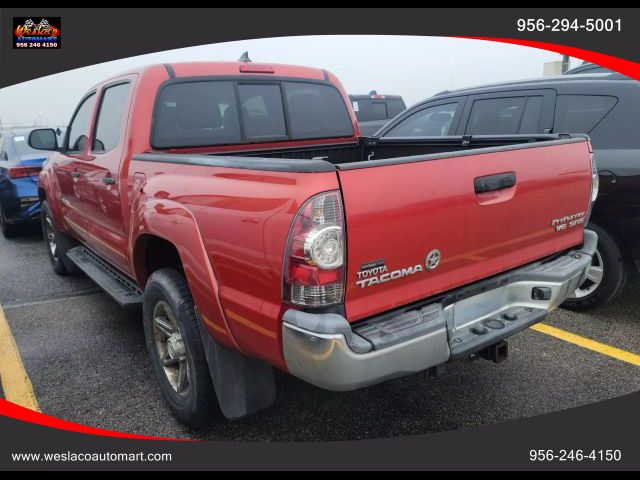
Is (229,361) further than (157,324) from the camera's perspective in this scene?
No

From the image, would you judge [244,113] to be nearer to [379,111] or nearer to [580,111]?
[580,111]

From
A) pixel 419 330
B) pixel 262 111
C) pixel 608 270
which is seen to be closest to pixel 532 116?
pixel 608 270

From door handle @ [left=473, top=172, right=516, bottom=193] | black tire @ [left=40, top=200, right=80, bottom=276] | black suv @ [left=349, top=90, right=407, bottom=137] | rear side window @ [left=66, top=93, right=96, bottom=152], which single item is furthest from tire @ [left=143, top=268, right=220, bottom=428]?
black suv @ [left=349, top=90, right=407, bottom=137]

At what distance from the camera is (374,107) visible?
1241 centimetres

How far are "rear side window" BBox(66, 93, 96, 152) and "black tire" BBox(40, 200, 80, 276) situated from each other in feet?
3.48

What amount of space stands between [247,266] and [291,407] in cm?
121

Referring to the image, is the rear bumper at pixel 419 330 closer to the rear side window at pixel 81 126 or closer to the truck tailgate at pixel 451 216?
the truck tailgate at pixel 451 216

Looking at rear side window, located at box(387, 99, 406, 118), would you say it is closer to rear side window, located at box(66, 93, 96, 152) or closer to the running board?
rear side window, located at box(66, 93, 96, 152)

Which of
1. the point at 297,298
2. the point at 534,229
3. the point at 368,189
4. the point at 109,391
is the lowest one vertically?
the point at 109,391

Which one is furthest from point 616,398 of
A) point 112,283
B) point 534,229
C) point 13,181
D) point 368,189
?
point 13,181

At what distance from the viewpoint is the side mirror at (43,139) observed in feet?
14.4

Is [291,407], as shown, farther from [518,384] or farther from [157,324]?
[518,384]

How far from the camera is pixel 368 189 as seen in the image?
6.16ft

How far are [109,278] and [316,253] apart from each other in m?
2.56
